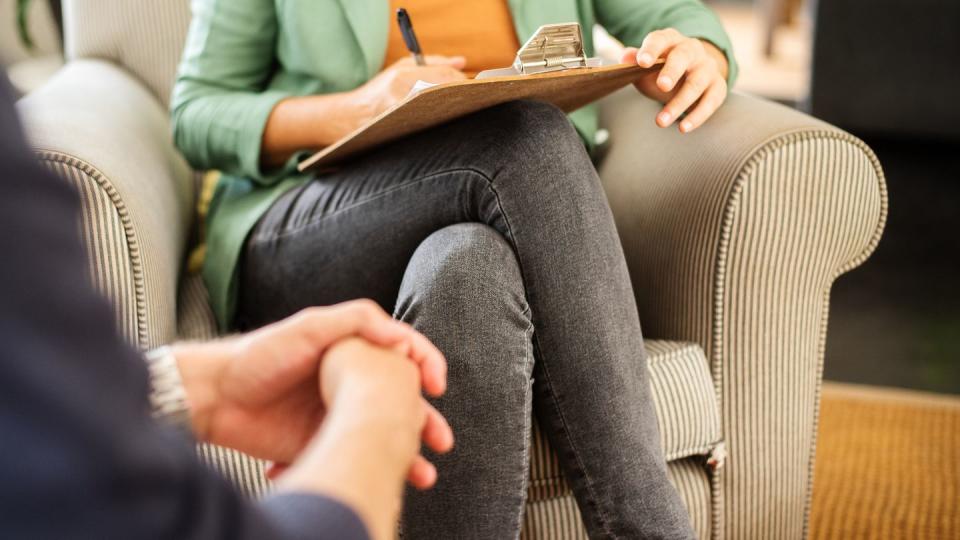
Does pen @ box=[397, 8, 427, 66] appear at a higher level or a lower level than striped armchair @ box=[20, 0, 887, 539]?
higher

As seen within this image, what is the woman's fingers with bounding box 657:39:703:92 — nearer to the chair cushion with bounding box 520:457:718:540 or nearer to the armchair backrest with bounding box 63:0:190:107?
the chair cushion with bounding box 520:457:718:540

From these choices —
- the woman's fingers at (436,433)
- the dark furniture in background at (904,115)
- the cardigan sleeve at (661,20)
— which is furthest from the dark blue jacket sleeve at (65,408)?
the dark furniture in background at (904,115)

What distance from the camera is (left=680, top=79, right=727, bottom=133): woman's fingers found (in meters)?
1.01

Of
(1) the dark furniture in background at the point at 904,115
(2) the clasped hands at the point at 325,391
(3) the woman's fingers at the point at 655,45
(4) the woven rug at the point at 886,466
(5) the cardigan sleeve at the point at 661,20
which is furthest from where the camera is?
(1) the dark furniture in background at the point at 904,115

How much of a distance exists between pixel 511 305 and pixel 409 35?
0.40 meters

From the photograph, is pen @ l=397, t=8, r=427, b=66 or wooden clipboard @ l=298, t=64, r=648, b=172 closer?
wooden clipboard @ l=298, t=64, r=648, b=172

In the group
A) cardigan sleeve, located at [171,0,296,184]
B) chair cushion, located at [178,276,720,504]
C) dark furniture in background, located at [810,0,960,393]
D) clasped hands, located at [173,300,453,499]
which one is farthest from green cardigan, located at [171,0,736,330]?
dark furniture in background, located at [810,0,960,393]

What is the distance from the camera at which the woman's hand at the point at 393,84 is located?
100 cm

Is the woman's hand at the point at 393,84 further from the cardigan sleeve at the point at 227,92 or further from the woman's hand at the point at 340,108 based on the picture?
the cardigan sleeve at the point at 227,92

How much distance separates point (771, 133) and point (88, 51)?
3.33ft

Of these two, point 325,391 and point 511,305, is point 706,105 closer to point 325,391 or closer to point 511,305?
point 511,305

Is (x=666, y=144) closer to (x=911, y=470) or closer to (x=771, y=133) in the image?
(x=771, y=133)

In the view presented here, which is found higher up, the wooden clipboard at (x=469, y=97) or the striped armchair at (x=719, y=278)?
the wooden clipboard at (x=469, y=97)

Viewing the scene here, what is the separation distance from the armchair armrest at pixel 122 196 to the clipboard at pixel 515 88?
6.7 inches
